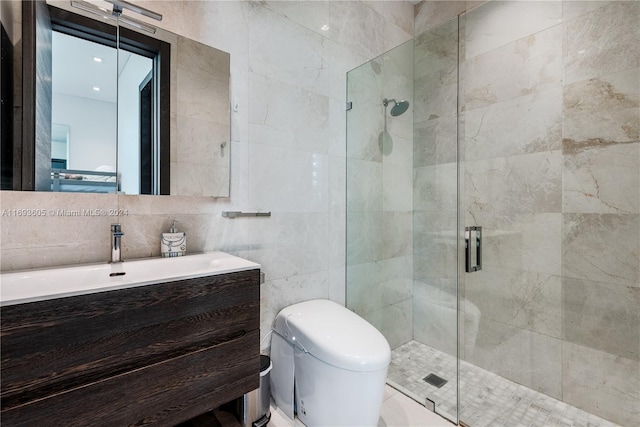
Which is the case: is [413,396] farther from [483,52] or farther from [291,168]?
[483,52]

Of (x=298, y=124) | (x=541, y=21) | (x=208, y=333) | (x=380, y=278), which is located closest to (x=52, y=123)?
(x=208, y=333)

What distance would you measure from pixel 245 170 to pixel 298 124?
0.43 meters

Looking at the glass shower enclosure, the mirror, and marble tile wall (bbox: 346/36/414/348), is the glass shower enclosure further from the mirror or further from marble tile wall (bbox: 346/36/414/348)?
the mirror

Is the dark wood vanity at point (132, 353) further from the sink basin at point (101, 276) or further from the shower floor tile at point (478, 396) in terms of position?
the shower floor tile at point (478, 396)

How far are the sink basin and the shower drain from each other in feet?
4.31

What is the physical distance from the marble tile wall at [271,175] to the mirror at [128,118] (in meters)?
0.06

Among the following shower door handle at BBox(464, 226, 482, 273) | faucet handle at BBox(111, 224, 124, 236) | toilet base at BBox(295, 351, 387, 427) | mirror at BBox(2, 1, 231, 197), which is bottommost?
toilet base at BBox(295, 351, 387, 427)

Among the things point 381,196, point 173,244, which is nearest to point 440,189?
point 381,196

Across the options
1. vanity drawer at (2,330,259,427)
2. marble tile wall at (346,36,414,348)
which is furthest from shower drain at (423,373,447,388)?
vanity drawer at (2,330,259,427)

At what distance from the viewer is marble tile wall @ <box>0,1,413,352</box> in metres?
1.08

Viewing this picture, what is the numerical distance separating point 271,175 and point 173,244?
58cm

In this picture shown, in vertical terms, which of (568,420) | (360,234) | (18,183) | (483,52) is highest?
(483,52)

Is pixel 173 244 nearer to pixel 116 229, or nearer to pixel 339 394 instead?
pixel 116 229

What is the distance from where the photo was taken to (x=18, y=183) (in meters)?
0.97
